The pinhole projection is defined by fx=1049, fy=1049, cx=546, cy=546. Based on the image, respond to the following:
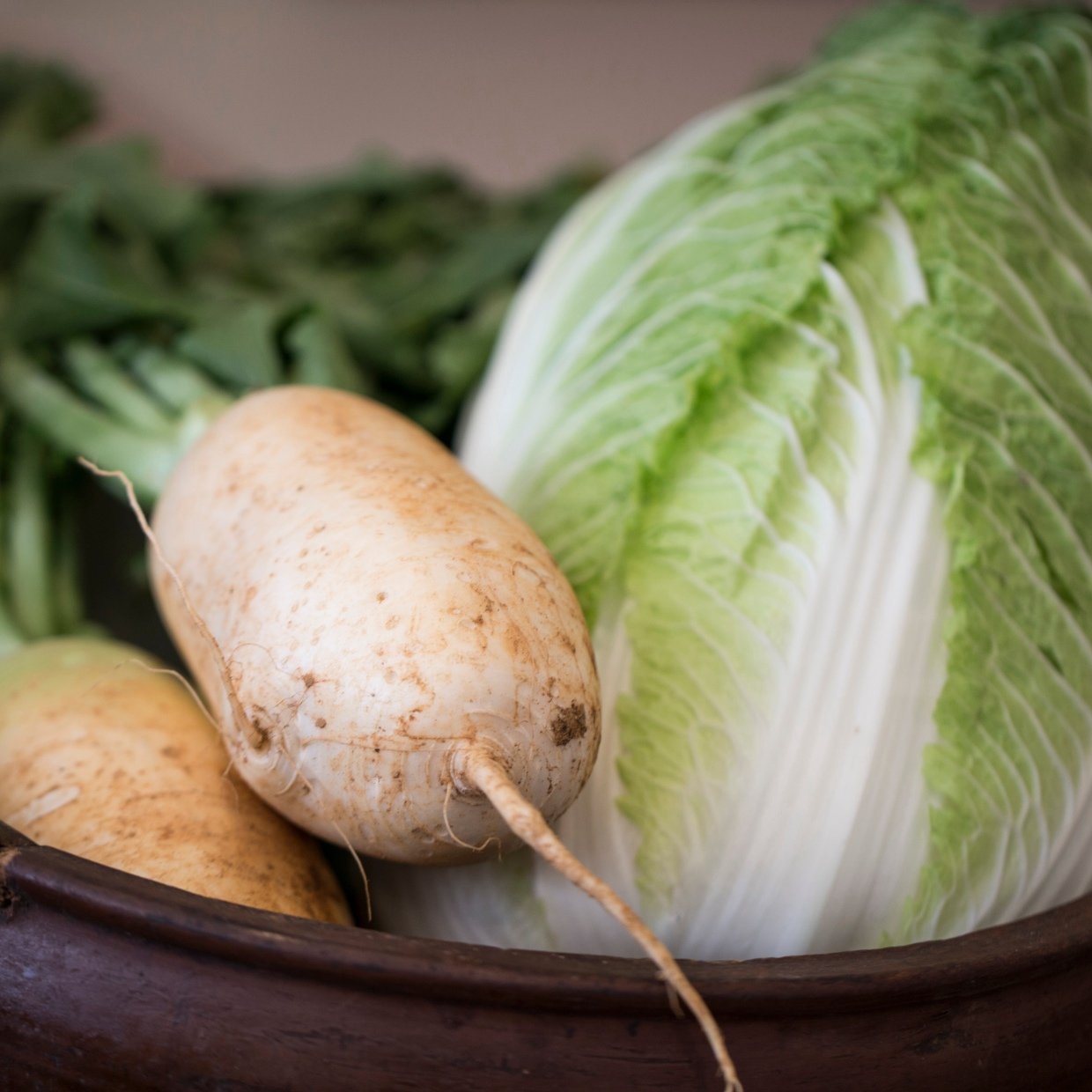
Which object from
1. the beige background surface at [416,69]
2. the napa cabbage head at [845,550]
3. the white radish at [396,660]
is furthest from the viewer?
the beige background surface at [416,69]

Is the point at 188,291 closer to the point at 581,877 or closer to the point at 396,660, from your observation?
the point at 396,660

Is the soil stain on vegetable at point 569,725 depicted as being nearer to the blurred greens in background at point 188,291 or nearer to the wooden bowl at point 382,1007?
the wooden bowl at point 382,1007

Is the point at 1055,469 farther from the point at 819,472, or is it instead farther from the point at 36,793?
the point at 36,793

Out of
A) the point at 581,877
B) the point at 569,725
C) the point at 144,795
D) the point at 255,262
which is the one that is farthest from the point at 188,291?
the point at 581,877

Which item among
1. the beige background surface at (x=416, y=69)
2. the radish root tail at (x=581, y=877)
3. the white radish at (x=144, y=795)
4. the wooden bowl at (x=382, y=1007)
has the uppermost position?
the beige background surface at (x=416, y=69)

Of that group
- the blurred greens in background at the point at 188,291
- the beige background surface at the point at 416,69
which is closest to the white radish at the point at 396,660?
the blurred greens in background at the point at 188,291

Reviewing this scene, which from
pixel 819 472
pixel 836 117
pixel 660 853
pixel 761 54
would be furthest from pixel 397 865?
pixel 761 54
